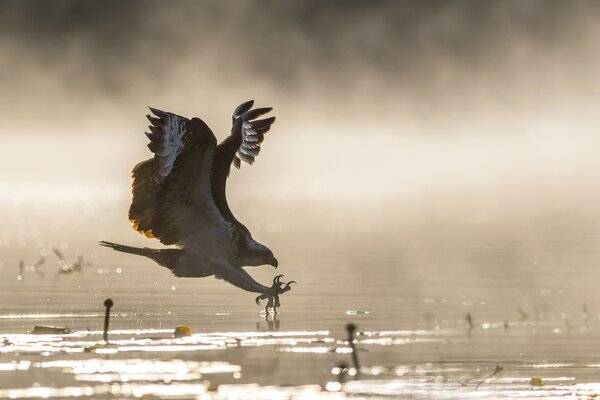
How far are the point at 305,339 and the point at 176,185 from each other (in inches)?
112

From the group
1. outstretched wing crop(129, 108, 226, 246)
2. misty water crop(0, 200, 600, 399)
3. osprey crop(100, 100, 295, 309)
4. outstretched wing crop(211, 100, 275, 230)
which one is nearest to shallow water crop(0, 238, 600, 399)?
misty water crop(0, 200, 600, 399)

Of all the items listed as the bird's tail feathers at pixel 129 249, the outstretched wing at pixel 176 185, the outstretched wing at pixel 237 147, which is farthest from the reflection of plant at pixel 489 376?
the bird's tail feathers at pixel 129 249

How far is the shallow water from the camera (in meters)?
15.3

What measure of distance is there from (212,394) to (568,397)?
10.5 feet

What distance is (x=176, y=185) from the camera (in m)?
20.7

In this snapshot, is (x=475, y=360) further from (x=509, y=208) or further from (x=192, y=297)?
(x=509, y=208)

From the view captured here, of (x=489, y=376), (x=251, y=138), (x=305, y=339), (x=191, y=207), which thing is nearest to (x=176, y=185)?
(x=191, y=207)

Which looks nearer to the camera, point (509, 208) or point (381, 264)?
point (381, 264)

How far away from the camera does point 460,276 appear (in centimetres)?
3114

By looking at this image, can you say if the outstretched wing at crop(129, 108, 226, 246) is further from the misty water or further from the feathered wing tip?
the feathered wing tip

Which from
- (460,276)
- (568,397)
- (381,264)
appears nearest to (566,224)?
(381,264)

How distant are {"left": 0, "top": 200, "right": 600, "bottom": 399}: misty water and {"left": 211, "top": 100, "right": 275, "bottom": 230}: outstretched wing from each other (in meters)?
1.61

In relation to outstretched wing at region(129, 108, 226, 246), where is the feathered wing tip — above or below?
above

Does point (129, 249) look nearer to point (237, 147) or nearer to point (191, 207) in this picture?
point (191, 207)
